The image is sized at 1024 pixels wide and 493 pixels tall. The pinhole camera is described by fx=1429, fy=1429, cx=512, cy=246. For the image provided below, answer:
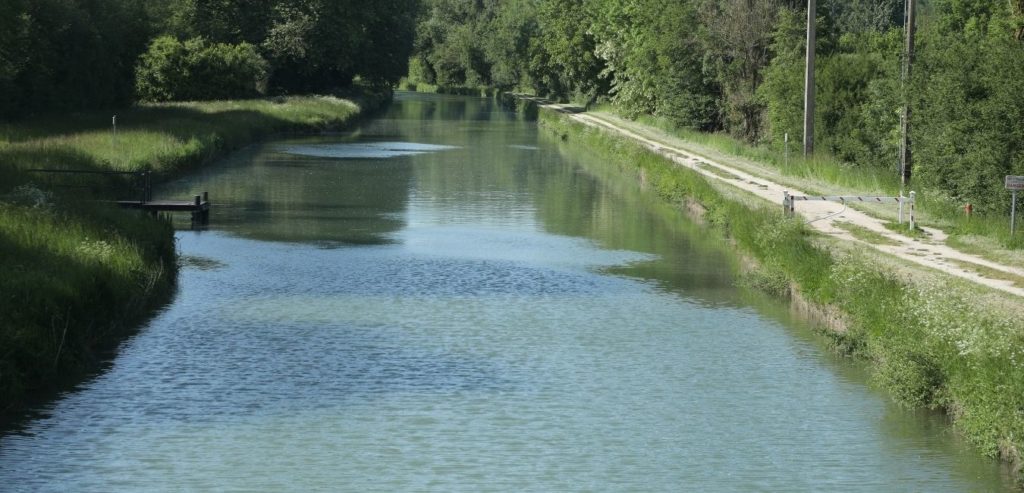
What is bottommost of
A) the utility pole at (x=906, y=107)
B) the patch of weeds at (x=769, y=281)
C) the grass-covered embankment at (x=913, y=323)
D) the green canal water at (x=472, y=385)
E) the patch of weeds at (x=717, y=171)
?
the green canal water at (x=472, y=385)

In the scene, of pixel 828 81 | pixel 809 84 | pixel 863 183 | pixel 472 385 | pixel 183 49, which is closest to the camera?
pixel 472 385

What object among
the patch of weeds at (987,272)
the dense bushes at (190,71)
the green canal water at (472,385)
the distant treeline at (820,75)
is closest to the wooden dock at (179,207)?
the green canal water at (472,385)

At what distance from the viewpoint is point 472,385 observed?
21.3 meters

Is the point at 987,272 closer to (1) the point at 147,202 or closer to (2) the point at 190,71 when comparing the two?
(1) the point at 147,202

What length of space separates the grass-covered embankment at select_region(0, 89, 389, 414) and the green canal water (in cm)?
60

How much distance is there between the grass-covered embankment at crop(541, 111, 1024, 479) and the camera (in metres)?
16.8

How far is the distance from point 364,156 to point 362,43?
167 feet

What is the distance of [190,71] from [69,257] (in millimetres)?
60575

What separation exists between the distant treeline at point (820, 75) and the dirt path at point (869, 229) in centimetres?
216

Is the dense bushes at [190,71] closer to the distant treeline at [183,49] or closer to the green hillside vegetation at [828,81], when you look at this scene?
the distant treeline at [183,49]

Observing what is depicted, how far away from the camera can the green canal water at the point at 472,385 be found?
17.1 meters

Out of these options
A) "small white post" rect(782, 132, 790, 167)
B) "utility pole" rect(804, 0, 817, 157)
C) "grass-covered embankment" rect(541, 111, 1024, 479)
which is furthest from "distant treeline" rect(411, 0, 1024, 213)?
"grass-covered embankment" rect(541, 111, 1024, 479)

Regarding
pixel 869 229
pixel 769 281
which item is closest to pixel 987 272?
pixel 769 281

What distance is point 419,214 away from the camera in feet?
141
